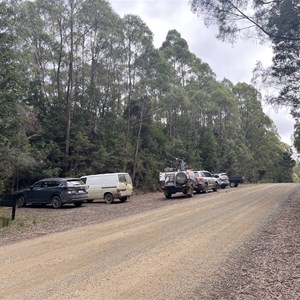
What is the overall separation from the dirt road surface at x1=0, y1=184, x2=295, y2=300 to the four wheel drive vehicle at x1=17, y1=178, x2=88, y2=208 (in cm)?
740

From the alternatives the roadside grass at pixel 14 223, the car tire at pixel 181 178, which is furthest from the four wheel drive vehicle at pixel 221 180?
the roadside grass at pixel 14 223

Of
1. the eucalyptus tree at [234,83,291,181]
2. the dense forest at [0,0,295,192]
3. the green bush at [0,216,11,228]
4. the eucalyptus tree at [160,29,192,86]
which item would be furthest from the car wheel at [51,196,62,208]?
the eucalyptus tree at [234,83,291,181]

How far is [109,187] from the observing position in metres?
21.8

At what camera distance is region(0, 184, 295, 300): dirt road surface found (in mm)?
5332

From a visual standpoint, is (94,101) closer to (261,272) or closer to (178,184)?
(178,184)

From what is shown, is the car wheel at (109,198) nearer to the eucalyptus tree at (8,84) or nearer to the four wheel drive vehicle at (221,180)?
the eucalyptus tree at (8,84)

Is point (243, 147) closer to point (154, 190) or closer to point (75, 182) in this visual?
point (154, 190)

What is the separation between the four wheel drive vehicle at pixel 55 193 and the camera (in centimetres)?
1889

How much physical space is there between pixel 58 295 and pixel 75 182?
1458cm

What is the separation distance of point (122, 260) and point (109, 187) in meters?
14.9

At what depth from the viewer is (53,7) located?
103 ft

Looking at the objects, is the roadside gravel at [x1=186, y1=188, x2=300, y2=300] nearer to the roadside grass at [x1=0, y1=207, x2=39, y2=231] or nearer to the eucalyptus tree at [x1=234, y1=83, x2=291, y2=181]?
the roadside grass at [x1=0, y1=207, x2=39, y2=231]

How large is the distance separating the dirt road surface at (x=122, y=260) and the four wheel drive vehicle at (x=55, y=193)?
24.3 feet

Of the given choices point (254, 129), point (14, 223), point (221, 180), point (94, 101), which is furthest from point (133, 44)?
point (254, 129)
